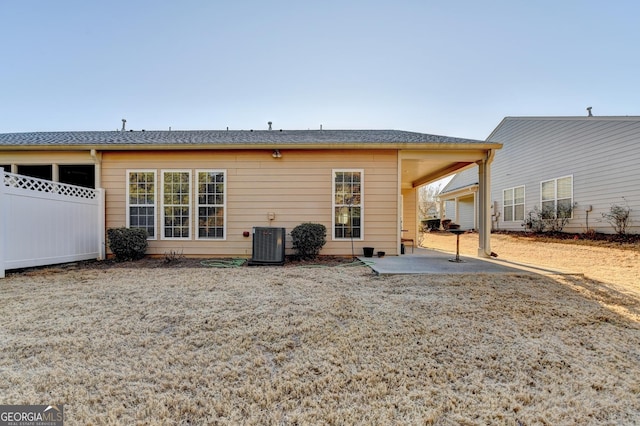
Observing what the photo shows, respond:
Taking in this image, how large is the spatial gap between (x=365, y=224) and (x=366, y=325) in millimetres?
4529

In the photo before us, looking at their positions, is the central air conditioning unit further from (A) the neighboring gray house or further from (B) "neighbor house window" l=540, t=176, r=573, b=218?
(B) "neighbor house window" l=540, t=176, r=573, b=218

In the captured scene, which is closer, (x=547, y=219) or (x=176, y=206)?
(x=176, y=206)

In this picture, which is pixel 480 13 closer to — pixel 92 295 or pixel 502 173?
pixel 502 173

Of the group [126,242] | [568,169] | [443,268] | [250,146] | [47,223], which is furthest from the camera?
[568,169]

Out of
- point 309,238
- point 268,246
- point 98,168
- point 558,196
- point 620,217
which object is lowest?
point 268,246

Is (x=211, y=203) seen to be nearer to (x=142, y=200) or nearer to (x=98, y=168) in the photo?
(x=142, y=200)

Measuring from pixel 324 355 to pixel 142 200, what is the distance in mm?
6858

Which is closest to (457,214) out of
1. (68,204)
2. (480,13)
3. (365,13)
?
→ (480,13)

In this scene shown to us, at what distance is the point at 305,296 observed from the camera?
3740mm

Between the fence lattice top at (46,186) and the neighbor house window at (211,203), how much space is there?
257 cm

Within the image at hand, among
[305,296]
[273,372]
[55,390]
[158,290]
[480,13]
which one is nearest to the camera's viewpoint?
[55,390]

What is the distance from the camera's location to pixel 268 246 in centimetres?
635

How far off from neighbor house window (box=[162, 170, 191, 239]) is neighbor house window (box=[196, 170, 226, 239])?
279mm

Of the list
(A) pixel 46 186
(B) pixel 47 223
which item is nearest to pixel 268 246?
(B) pixel 47 223
